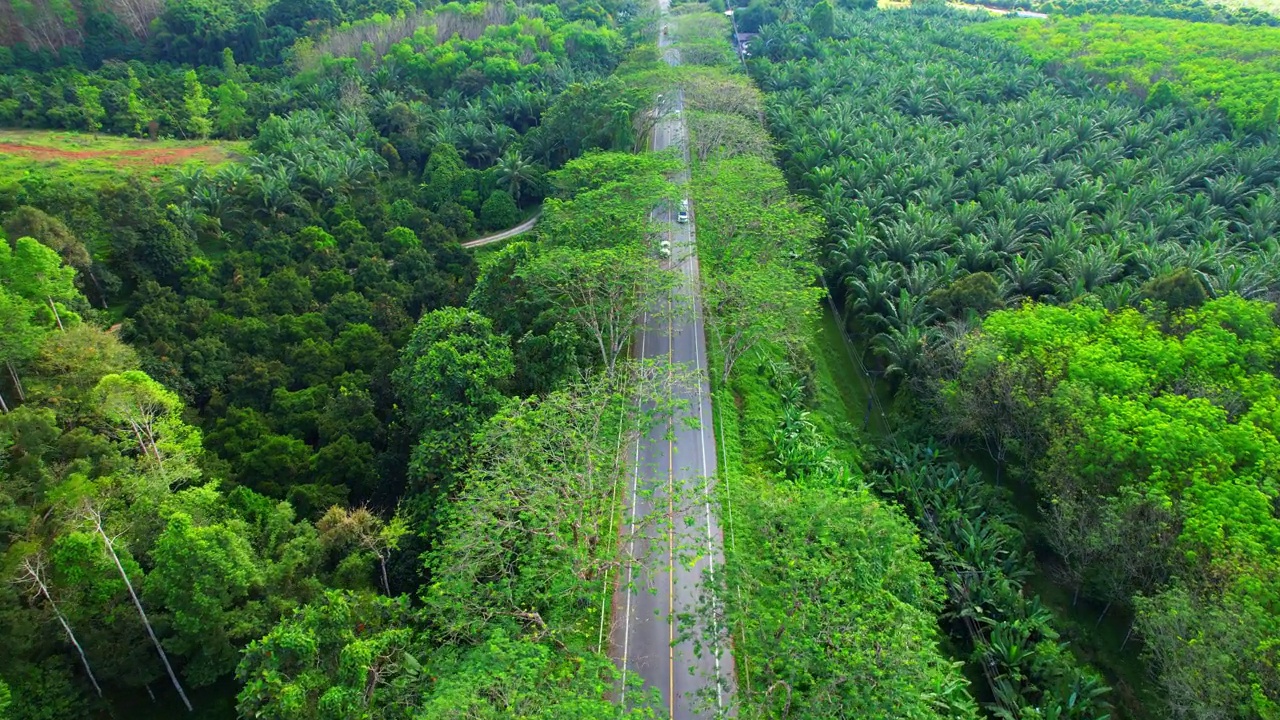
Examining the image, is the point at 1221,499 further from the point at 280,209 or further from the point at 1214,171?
the point at 280,209

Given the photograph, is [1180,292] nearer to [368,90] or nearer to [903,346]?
[903,346]

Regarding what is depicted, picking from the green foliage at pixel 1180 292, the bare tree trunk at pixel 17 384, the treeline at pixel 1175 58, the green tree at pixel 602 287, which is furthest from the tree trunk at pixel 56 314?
the treeline at pixel 1175 58

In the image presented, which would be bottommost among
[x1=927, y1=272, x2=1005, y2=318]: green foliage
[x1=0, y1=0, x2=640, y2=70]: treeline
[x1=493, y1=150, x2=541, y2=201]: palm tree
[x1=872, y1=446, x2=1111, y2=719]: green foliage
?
[x1=872, y1=446, x2=1111, y2=719]: green foliage

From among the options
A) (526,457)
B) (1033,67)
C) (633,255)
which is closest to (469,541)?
(526,457)

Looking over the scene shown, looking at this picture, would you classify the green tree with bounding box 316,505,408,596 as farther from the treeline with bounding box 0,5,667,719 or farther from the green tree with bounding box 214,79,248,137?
the green tree with bounding box 214,79,248,137

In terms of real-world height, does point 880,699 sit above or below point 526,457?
below

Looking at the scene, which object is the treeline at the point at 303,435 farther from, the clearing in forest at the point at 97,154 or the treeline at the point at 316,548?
the clearing in forest at the point at 97,154

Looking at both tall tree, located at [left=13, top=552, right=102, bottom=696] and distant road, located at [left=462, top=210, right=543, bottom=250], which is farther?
distant road, located at [left=462, top=210, right=543, bottom=250]

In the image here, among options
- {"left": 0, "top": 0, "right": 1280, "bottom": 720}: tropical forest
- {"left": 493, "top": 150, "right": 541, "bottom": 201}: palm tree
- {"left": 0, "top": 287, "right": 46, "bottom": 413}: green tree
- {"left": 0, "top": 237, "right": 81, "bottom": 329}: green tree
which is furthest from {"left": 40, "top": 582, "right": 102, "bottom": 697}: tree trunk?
{"left": 493, "top": 150, "right": 541, "bottom": 201}: palm tree
